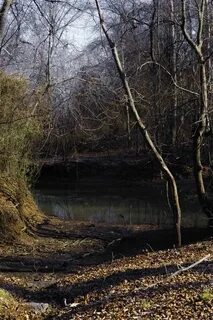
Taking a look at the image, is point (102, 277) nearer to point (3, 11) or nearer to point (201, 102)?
point (3, 11)

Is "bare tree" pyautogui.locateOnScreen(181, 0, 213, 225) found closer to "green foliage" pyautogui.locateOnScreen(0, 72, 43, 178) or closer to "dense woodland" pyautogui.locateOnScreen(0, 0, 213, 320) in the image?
"dense woodland" pyautogui.locateOnScreen(0, 0, 213, 320)

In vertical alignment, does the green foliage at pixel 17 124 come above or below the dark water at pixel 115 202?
above

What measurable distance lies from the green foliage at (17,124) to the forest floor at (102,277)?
2.11m

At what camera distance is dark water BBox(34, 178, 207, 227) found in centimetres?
2050

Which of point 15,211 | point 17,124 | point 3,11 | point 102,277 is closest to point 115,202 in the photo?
point 17,124

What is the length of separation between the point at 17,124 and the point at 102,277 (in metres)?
8.24

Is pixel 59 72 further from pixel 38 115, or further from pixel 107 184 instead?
pixel 38 115

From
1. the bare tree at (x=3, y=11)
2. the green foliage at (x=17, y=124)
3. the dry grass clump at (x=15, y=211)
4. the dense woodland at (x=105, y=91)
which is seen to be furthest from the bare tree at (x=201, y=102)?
the bare tree at (x=3, y=11)

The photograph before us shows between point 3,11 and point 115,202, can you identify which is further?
point 115,202

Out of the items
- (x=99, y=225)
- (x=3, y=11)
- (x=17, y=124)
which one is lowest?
(x=99, y=225)

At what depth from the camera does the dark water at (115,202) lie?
20.5 metres

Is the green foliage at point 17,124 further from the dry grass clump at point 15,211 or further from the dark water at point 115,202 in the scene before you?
the dark water at point 115,202

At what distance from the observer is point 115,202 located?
24.4 metres

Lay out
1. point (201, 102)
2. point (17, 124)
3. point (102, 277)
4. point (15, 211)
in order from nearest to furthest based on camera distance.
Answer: point (102, 277), point (201, 102), point (15, 211), point (17, 124)
